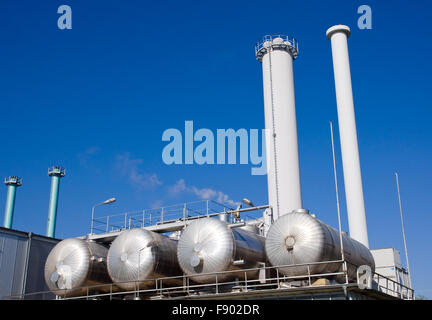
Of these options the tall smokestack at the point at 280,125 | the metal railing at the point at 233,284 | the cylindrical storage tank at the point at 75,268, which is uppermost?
the tall smokestack at the point at 280,125

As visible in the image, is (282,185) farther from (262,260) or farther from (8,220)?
Answer: (8,220)

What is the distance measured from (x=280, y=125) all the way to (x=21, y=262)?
63.7ft

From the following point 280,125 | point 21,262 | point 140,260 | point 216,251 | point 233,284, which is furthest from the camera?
point 280,125

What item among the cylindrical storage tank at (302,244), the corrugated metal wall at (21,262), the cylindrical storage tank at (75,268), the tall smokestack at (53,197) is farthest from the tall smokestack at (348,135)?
the tall smokestack at (53,197)

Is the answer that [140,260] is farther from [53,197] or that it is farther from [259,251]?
[53,197]

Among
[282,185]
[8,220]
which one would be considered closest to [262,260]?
[282,185]

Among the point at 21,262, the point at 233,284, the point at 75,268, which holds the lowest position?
A: the point at 233,284

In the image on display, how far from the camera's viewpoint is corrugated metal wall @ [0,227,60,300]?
29375mm

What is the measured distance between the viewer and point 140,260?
23734 mm

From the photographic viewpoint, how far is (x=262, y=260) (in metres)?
23.3

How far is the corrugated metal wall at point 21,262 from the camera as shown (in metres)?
29.4

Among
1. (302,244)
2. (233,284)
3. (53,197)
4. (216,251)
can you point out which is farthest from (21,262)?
(53,197)

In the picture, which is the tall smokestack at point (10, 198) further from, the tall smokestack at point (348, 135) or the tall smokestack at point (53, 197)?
the tall smokestack at point (348, 135)

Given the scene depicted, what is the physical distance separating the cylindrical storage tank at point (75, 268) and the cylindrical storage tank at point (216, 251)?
6.02m
